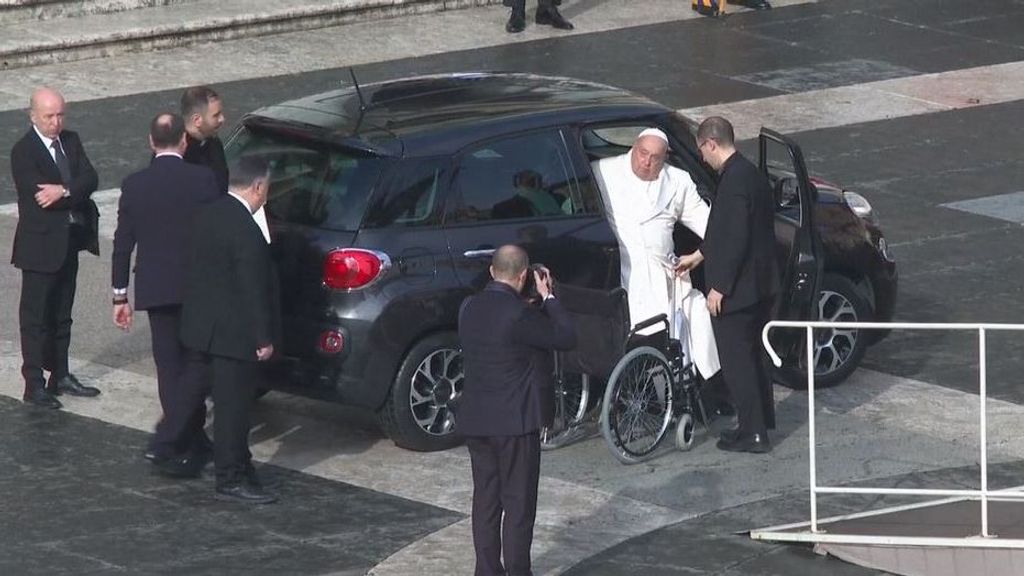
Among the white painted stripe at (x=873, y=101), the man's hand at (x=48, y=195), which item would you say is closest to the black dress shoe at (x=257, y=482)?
the man's hand at (x=48, y=195)

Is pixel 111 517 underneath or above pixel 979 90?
underneath

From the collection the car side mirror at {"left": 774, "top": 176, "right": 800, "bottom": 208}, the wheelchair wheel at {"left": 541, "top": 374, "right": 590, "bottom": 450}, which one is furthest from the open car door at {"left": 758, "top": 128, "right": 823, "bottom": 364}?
the wheelchair wheel at {"left": 541, "top": 374, "right": 590, "bottom": 450}

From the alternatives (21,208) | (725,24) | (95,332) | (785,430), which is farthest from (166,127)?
(725,24)

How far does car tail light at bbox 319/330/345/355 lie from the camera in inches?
376

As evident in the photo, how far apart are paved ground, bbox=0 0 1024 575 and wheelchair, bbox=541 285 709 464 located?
0.48ft

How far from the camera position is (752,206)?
9812 millimetres

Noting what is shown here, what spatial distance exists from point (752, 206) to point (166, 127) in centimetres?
285

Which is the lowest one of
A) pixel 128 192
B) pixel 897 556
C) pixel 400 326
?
pixel 897 556

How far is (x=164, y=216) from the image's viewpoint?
9.45 metres

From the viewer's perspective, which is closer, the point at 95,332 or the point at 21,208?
the point at 21,208

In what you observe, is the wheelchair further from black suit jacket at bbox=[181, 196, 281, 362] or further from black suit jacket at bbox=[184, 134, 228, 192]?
black suit jacket at bbox=[184, 134, 228, 192]

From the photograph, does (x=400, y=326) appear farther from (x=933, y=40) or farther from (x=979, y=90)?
(x=933, y=40)

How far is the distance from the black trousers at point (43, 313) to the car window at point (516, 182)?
6.85 feet

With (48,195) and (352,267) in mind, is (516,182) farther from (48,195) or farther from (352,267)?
(48,195)
